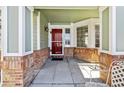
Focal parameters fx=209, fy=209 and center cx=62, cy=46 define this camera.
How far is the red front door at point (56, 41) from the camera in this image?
16141 mm

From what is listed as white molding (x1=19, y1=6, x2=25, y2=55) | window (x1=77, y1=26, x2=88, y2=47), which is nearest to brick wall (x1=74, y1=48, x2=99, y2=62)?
window (x1=77, y1=26, x2=88, y2=47)

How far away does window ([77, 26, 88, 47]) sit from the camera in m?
13.8

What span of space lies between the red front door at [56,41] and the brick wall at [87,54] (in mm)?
1411

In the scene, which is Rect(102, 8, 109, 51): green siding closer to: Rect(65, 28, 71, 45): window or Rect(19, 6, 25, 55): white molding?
Rect(19, 6, 25, 55): white molding

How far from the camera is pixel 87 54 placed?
13.3m

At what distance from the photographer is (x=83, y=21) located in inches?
547

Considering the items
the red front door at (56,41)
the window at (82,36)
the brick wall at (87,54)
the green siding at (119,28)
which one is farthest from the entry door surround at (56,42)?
the green siding at (119,28)

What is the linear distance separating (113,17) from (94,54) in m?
7.08

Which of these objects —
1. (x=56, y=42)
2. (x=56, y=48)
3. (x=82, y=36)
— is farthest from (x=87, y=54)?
(x=56, y=42)

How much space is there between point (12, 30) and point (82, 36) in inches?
383
